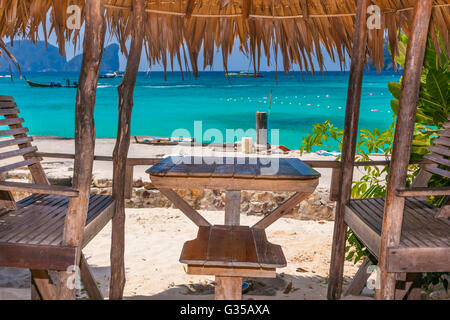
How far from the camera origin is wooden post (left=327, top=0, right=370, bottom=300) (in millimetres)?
2818

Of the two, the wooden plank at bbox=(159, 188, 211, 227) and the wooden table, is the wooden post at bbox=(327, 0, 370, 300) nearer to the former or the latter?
the wooden table

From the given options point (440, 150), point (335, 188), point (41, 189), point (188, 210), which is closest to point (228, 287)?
point (41, 189)

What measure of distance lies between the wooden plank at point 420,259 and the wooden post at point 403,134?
4cm

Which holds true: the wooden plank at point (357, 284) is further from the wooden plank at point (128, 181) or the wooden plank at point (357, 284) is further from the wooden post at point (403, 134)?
the wooden plank at point (128, 181)

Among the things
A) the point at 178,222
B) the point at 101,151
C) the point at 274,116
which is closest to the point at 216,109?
the point at 274,116

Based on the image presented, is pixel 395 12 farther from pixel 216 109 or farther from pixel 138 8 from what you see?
pixel 216 109

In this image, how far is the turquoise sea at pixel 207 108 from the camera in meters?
25.2

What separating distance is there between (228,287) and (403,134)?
1.10 m

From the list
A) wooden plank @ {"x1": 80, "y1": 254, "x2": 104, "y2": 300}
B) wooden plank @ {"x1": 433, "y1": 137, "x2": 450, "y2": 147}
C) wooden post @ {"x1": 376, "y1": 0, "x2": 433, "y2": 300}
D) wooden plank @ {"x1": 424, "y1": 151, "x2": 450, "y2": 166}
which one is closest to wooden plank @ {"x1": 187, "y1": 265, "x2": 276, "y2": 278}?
wooden post @ {"x1": 376, "y1": 0, "x2": 433, "y2": 300}

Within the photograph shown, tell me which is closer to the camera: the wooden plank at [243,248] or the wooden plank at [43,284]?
the wooden plank at [243,248]

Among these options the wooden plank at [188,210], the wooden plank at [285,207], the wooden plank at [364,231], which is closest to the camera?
the wooden plank at [364,231]

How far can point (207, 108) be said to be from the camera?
32000mm

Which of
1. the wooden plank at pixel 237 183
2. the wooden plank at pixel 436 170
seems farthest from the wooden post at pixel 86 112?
the wooden plank at pixel 436 170
